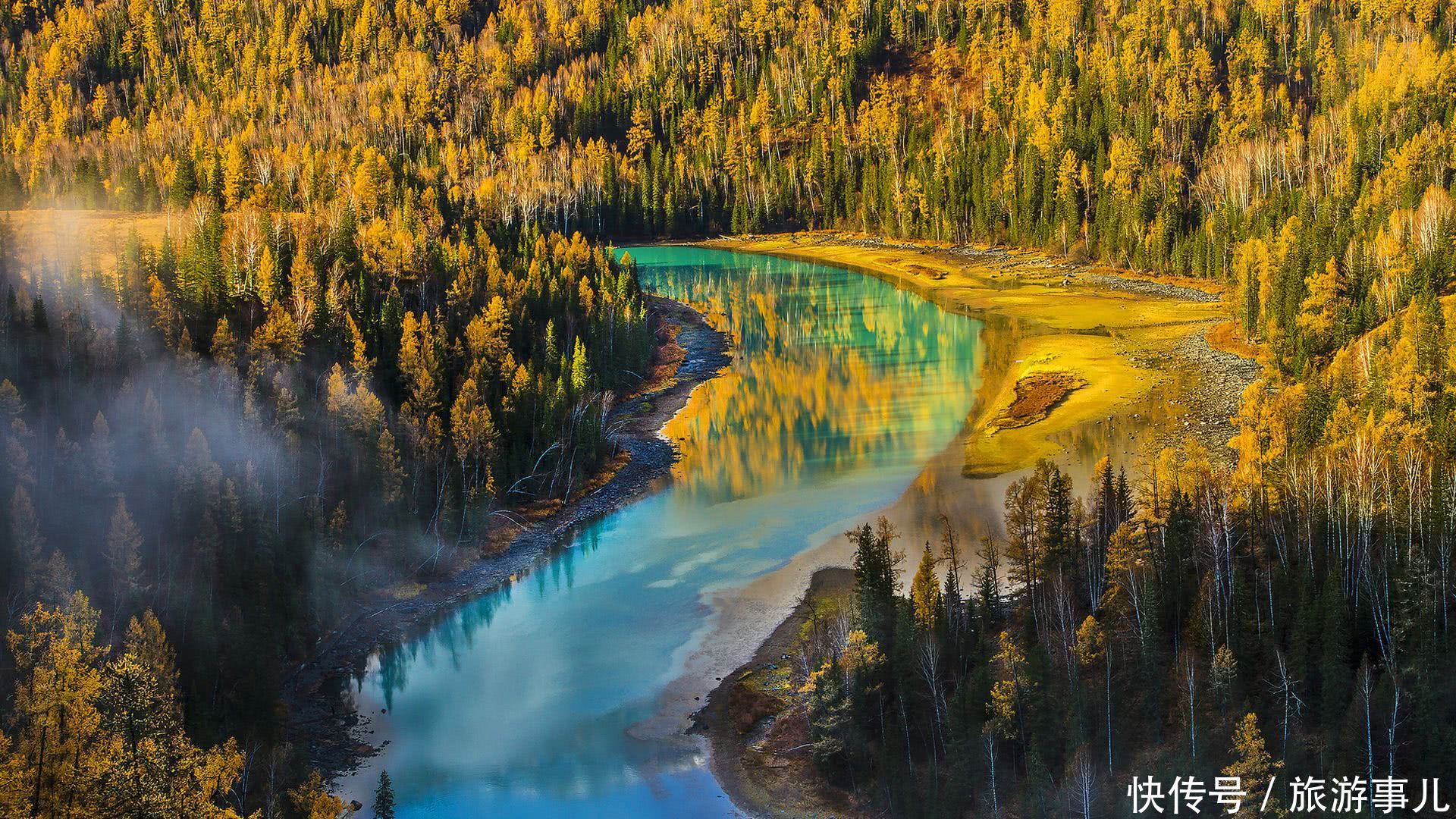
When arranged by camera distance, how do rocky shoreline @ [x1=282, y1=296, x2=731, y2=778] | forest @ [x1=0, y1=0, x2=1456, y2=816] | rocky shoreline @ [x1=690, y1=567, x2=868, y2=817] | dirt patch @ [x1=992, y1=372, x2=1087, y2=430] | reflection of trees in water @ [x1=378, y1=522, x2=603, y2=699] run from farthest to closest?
dirt patch @ [x1=992, y1=372, x2=1087, y2=430], reflection of trees in water @ [x1=378, y1=522, x2=603, y2=699], rocky shoreline @ [x1=282, y1=296, x2=731, y2=778], rocky shoreline @ [x1=690, y1=567, x2=868, y2=817], forest @ [x1=0, y1=0, x2=1456, y2=816]

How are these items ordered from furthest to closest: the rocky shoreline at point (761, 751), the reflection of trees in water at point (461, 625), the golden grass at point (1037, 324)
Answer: the golden grass at point (1037, 324) → the reflection of trees in water at point (461, 625) → the rocky shoreline at point (761, 751)

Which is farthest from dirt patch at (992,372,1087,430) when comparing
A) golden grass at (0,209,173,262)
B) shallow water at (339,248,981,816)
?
golden grass at (0,209,173,262)

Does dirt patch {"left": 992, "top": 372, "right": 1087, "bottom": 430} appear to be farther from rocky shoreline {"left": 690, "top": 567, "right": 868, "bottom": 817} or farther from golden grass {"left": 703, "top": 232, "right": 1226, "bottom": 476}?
rocky shoreline {"left": 690, "top": 567, "right": 868, "bottom": 817}

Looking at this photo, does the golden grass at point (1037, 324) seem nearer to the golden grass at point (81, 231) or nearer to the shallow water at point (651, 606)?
the shallow water at point (651, 606)

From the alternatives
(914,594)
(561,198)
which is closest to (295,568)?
(914,594)

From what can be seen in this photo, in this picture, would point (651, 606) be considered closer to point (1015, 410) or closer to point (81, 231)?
point (1015, 410)

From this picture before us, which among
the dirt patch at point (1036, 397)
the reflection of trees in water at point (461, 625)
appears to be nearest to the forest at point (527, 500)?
the reflection of trees in water at point (461, 625)
